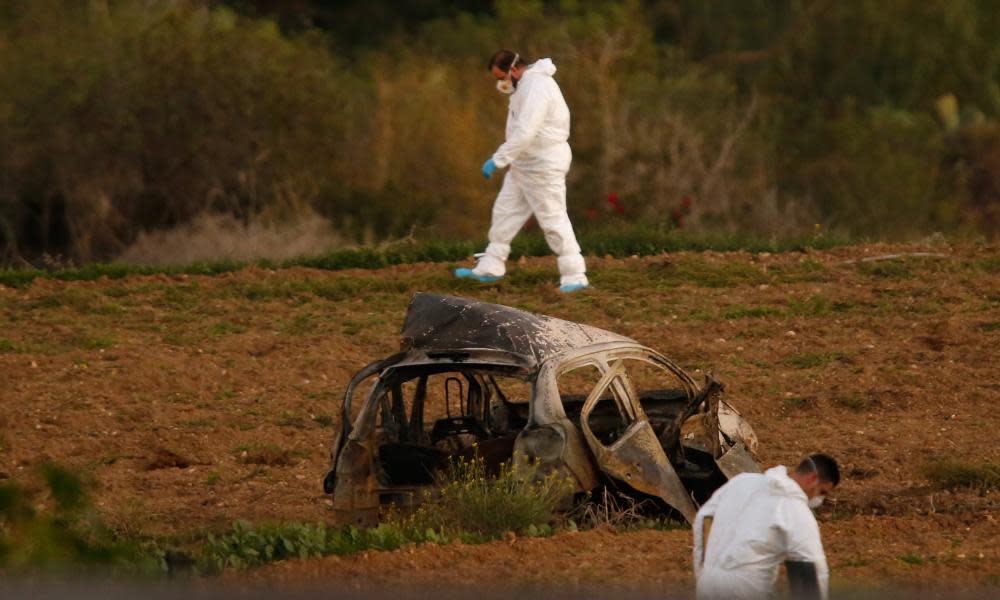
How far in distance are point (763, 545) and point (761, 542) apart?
0.05 feet

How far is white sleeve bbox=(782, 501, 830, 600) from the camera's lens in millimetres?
7203

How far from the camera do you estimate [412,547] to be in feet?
31.3

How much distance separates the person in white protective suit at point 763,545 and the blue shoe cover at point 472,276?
10.4m

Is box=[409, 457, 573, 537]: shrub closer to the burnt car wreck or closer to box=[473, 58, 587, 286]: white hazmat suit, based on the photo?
the burnt car wreck

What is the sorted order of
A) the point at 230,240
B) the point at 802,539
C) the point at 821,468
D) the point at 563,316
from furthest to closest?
the point at 230,240, the point at 563,316, the point at 821,468, the point at 802,539

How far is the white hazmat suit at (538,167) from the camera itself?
55.0 ft

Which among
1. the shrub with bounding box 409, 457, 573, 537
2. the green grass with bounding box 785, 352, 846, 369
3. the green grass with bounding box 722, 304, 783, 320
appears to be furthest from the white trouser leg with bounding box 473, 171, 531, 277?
the shrub with bounding box 409, 457, 573, 537

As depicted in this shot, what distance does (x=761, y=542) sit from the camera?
724 centimetres

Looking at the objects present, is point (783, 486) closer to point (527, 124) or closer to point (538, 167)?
point (527, 124)

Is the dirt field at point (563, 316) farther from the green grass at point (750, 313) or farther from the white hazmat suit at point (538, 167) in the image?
the white hazmat suit at point (538, 167)

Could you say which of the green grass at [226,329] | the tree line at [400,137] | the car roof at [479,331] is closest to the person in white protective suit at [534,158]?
the green grass at [226,329]

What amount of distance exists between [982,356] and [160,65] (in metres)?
13.7

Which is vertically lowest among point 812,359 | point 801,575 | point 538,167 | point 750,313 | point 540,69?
point 812,359

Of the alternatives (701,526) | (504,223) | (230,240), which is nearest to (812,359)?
(504,223)
